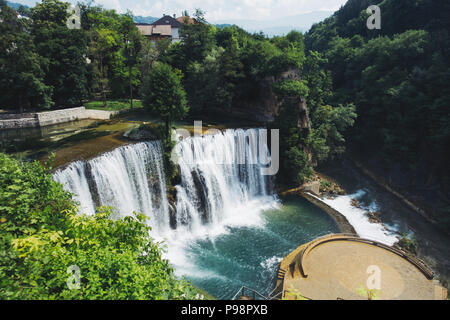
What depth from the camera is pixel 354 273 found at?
44.1ft

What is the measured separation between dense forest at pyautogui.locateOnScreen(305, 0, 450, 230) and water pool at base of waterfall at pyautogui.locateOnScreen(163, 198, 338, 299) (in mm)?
10746

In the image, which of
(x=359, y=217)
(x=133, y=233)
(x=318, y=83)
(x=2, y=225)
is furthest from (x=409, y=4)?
(x=2, y=225)

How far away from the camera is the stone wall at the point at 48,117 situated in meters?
24.3

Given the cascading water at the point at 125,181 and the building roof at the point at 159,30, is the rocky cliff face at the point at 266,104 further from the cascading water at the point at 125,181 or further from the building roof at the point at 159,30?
the building roof at the point at 159,30

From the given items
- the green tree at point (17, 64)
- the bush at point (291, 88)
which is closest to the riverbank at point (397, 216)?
the bush at point (291, 88)

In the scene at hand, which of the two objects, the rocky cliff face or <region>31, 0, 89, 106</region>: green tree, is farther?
<region>31, 0, 89, 106</region>: green tree

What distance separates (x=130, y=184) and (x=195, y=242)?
5.61m

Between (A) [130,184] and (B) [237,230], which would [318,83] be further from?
(A) [130,184]

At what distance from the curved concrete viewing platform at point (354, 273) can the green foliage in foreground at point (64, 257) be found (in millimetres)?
6813

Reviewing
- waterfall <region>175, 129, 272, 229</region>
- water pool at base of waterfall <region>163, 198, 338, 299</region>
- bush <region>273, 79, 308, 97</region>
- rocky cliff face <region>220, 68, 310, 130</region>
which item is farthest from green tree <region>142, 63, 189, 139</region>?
rocky cliff face <region>220, 68, 310, 130</region>

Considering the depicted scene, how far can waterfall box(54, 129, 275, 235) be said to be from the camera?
1614cm

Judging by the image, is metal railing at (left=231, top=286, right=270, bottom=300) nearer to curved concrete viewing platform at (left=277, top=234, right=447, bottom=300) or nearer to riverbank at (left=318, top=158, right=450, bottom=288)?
curved concrete viewing platform at (left=277, top=234, right=447, bottom=300)

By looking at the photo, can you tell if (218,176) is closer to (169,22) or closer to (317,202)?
(317,202)

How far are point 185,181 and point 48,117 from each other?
15.2 metres
